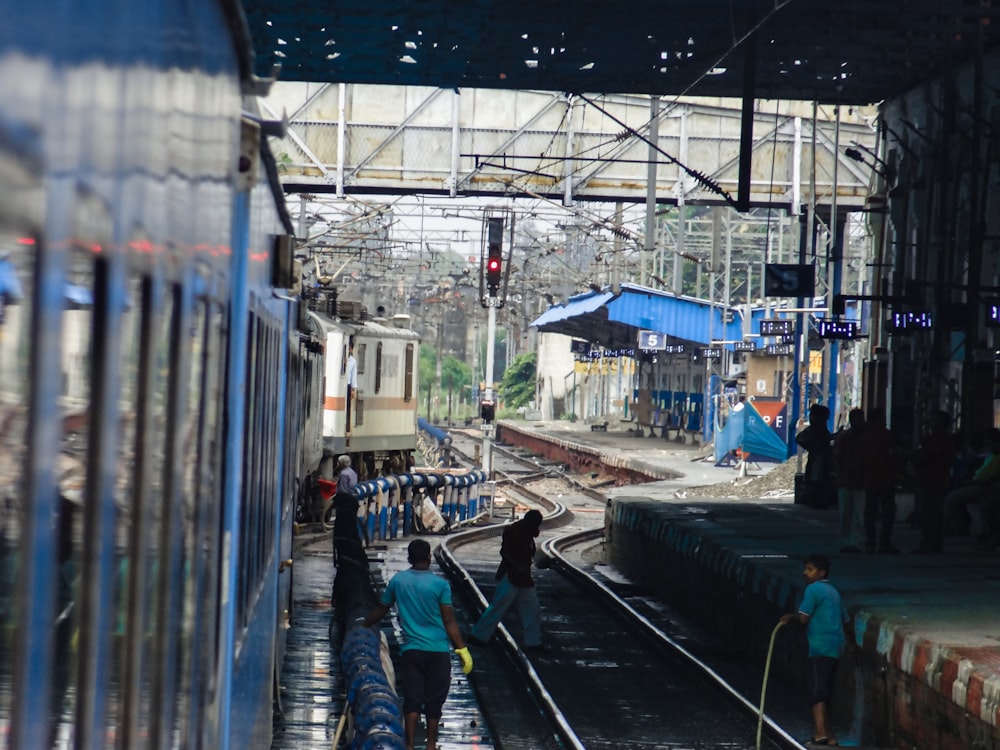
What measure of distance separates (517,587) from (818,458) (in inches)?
391

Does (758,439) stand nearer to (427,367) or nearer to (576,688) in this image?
(576,688)

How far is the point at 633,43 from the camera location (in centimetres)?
2164

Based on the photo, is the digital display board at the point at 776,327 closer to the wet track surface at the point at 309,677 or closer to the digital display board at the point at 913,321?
the digital display board at the point at 913,321

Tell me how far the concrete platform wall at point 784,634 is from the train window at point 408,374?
8800mm

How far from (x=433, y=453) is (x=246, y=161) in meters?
46.0

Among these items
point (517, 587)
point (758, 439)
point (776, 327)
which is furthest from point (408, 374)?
point (517, 587)

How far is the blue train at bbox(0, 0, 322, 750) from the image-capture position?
1535 mm

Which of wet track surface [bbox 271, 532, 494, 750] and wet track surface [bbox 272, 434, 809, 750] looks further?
wet track surface [bbox 272, 434, 809, 750]

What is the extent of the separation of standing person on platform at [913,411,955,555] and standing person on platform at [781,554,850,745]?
18.0 feet

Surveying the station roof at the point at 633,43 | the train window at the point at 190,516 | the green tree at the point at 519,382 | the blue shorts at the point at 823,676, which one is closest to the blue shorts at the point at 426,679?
the blue shorts at the point at 823,676

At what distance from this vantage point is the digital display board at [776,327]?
34188 mm

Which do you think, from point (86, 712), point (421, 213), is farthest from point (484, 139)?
point (86, 712)

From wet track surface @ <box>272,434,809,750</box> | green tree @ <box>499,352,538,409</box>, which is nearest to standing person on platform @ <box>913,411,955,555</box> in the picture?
wet track surface @ <box>272,434,809,750</box>

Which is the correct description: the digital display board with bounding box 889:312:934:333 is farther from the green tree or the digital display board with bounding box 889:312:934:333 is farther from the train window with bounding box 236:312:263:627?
the green tree
